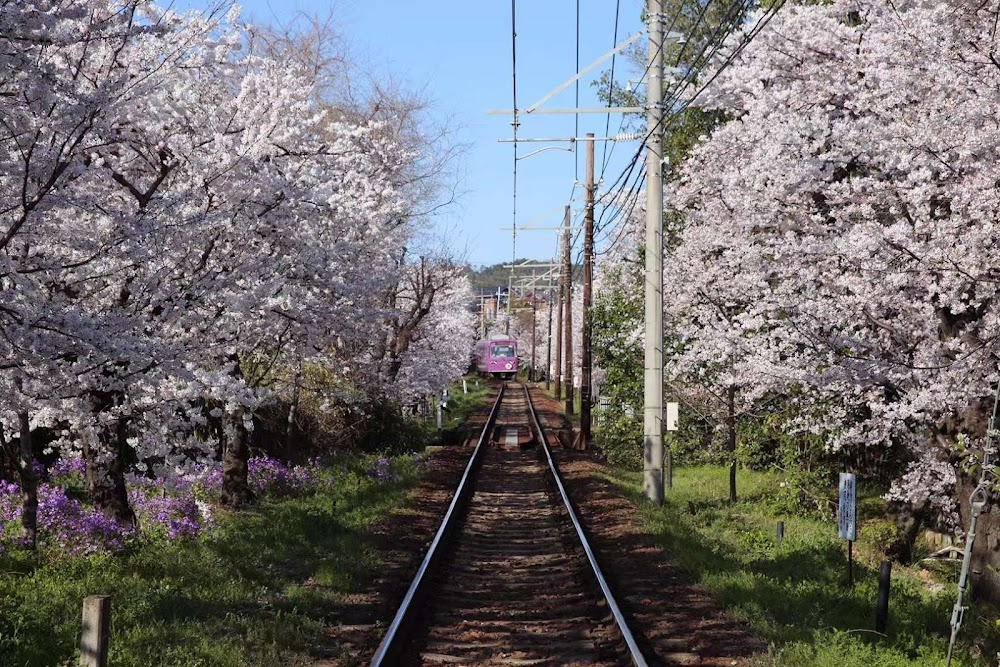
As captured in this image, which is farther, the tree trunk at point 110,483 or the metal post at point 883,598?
the tree trunk at point 110,483

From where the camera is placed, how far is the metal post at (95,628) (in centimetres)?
658

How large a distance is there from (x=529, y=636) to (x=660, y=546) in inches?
208

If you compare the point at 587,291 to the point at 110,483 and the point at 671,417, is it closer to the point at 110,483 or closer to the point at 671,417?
the point at 671,417

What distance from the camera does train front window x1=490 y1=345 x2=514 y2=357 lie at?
309 feet

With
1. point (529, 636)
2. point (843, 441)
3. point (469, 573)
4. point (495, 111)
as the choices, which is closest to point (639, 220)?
point (495, 111)

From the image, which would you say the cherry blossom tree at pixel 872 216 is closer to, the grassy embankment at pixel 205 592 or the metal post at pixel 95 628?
the grassy embankment at pixel 205 592

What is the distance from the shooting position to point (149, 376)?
390 inches

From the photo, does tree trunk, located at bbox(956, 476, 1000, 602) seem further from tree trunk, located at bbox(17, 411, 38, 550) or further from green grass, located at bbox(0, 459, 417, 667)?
tree trunk, located at bbox(17, 411, 38, 550)

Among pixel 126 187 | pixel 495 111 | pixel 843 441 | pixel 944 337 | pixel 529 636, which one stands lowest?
pixel 529 636

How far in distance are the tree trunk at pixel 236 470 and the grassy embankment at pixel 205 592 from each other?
1437 mm

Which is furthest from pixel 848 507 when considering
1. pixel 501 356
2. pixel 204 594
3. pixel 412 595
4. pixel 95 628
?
pixel 501 356

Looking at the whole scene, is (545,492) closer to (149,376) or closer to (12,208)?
(149,376)

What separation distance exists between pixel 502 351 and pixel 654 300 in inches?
2972

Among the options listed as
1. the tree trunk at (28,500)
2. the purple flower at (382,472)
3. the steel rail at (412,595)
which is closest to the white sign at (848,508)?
the steel rail at (412,595)
